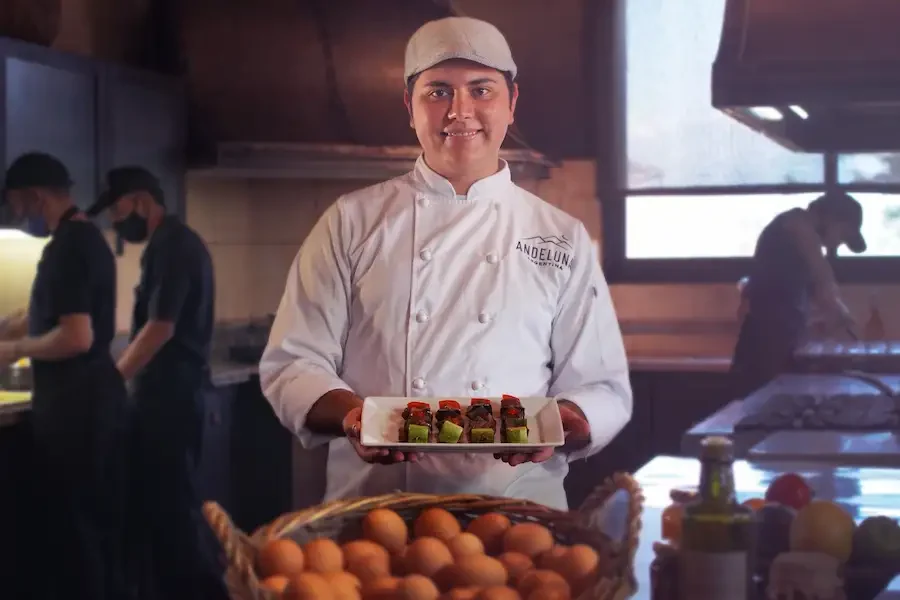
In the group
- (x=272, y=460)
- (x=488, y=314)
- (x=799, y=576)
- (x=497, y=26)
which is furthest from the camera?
(x=272, y=460)

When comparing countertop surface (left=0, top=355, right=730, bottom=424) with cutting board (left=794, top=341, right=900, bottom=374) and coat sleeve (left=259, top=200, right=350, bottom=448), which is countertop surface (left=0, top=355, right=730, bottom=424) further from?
coat sleeve (left=259, top=200, right=350, bottom=448)

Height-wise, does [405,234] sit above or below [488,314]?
above

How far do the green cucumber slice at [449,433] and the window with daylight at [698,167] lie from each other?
849mm

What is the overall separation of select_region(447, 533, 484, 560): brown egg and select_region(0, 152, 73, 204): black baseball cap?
4.81ft

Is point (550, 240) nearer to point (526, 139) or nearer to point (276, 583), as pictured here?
point (526, 139)

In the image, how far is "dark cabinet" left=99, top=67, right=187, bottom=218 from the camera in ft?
7.92

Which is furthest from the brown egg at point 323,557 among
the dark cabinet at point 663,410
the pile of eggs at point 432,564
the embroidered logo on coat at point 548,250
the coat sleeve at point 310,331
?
the dark cabinet at point 663,410

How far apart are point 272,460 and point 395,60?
845mm

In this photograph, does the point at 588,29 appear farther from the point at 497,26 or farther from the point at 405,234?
the point at 405,234

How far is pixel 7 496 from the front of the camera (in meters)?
2.25

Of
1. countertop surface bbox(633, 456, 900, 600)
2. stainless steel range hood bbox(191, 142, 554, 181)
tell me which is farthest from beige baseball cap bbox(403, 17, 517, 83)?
countertop surface bbox(633, 456, 900, 600)

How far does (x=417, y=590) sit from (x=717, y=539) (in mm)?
259

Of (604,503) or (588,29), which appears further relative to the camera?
(588,29)

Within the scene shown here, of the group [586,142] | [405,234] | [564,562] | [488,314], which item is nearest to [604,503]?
[564,562]
